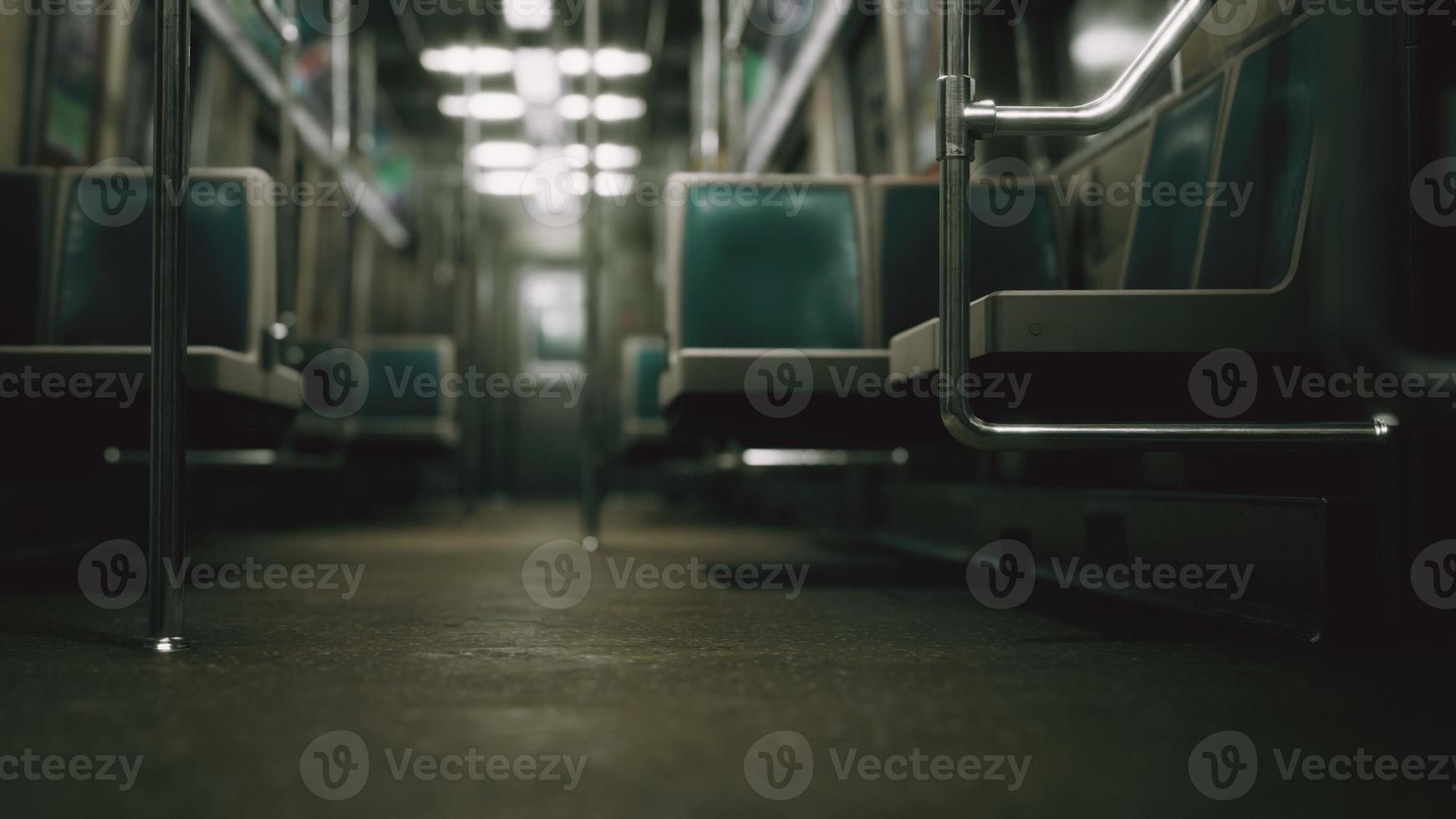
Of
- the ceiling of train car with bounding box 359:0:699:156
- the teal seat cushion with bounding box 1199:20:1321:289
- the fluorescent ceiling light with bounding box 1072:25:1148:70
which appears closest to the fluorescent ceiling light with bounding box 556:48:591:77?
the ceiling of train car with bounding box 359:0:699:156

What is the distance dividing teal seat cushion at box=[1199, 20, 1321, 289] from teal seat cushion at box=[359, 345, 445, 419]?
5.44 meters

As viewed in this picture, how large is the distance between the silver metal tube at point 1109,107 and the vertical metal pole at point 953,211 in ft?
0.09

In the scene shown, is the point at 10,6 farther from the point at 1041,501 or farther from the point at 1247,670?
the point at 1247,670

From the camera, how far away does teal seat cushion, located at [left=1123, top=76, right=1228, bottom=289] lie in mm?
2162

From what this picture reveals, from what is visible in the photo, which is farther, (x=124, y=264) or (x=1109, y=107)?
(x=124, y=264)

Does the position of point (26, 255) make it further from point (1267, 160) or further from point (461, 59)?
point (461, 59)

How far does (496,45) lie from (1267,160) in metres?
7.01

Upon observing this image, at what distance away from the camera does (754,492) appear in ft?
23.8

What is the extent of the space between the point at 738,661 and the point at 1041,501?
1405mm

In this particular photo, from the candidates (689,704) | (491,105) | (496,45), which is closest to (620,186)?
(491,105)

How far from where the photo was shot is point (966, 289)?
1.66 metres

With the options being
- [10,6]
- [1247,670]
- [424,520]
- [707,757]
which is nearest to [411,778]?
[707,757]

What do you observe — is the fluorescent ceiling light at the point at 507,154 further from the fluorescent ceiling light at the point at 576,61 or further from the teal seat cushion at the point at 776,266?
the teal seat cushion at the point at 776,266

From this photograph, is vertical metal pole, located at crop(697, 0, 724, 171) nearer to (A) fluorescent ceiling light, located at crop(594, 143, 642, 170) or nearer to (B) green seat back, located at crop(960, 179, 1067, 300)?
(B) green seat back, located at crop(960, 179, 1067, 300)
